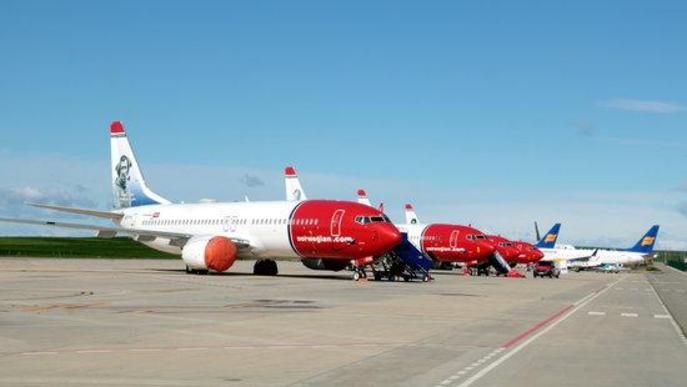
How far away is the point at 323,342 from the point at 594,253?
132755 mm

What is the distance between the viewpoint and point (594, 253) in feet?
474

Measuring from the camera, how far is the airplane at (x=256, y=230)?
53.5 meters

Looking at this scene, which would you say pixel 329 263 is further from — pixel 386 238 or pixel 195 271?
pixel 195 271

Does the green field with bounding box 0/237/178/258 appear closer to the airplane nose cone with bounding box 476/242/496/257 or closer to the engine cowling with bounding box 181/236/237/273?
the engine cowling with bounding box 181/236/237/273

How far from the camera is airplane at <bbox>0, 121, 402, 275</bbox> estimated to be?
53.5 metres

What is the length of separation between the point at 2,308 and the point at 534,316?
17.1 metres

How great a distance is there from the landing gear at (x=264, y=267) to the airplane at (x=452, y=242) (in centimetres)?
1594

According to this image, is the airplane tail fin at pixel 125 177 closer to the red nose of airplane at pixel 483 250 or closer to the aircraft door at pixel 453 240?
the aircraft door at pixel 453 240

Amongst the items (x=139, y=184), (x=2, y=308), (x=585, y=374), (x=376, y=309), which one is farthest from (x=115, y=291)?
(x=139, y=184)

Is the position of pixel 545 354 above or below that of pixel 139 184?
below

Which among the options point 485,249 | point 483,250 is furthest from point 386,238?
point 485,249

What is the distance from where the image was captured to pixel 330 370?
14.9 meters

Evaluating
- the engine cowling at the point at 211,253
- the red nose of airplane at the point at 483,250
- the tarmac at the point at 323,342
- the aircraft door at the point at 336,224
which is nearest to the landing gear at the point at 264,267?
the engine cowling at the point at 211,253

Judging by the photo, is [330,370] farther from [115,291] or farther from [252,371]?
[115,291]
